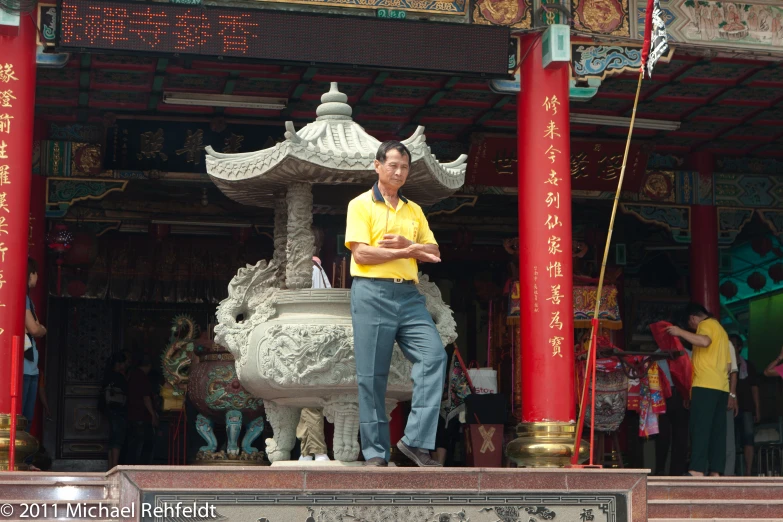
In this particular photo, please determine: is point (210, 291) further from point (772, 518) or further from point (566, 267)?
point (772, 518)

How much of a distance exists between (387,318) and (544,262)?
3.17 metres

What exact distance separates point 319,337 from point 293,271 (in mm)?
531

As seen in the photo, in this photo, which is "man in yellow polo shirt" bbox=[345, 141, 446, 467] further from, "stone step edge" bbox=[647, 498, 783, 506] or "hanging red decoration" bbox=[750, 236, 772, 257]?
"hanging red decoration" bbox=[750, 236, 772, 257]

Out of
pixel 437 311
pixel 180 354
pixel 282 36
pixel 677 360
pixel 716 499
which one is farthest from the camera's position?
pixel 180 354

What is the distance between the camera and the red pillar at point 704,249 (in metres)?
12.5

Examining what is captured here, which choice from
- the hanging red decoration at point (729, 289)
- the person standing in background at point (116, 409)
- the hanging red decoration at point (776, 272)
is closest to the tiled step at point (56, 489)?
the person standing in background at point (116, 409)

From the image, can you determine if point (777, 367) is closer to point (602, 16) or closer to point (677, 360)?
point (677, 360)

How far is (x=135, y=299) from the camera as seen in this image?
1331 centimetres

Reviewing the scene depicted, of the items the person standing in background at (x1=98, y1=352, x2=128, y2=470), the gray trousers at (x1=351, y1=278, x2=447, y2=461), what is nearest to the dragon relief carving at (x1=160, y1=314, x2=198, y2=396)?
the person standing in background at (x1=98, y1=352, x2=128, y2=470)

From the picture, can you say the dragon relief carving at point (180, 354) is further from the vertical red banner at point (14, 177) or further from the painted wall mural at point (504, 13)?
the painted wall mural at point (504, 13)

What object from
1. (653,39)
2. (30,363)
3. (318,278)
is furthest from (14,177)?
(653,39)

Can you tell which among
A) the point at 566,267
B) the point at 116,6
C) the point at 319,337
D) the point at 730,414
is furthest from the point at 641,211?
the point at 319,337

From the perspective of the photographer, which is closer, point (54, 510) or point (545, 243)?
point (54, 510)

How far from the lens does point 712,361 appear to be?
8.98m
